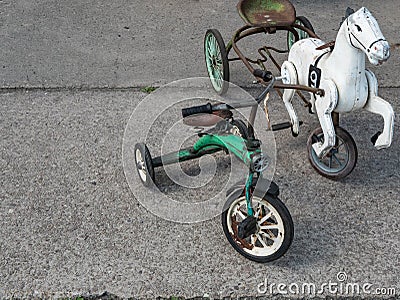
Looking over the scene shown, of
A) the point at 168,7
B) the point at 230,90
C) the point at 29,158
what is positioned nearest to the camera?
the point at 29,158

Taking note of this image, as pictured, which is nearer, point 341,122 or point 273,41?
point 341,122

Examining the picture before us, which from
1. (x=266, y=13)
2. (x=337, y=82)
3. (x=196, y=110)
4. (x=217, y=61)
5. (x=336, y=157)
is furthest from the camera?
(x=217, y=61)

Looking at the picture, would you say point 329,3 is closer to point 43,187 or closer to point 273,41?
point 273,41

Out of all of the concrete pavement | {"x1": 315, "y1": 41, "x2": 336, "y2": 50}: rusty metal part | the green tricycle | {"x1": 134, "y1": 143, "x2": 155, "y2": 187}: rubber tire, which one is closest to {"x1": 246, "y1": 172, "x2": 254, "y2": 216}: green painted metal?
the green tricycle

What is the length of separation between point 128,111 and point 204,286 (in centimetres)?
148

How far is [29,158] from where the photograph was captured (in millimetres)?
3289

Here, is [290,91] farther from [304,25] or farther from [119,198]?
[119,198]

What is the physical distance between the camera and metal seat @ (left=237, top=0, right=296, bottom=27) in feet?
11.3

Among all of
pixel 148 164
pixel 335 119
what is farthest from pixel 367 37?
pixel 148 164

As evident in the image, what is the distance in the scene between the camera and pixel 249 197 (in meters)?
2.51

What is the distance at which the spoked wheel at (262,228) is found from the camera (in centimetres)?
249

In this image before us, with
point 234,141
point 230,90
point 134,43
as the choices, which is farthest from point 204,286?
point 134,43
